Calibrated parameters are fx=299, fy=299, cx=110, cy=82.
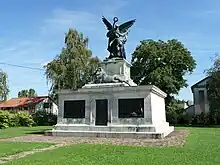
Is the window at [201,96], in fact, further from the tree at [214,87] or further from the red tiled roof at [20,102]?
the red tiled roof at [20,102]

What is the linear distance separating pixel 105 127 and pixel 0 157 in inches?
339

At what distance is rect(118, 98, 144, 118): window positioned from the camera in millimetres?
17219

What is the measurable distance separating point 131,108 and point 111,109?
47.3 inches

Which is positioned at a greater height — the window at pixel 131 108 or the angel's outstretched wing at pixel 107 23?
the angel's outstretched wing at pixel 107 23

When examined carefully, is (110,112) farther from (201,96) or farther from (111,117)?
(201,96)

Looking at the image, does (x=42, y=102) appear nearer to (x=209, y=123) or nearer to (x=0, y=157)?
(x=209, y=123)

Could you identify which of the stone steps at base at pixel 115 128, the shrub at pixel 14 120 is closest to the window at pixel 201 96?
the shrub at pixel 14 120

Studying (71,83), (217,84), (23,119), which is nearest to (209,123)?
(217,84)

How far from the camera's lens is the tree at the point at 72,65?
35688 mm

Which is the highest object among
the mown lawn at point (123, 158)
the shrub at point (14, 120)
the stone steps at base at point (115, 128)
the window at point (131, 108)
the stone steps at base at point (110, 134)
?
the window at point (131, 108)

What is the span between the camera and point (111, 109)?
1778 centimetres

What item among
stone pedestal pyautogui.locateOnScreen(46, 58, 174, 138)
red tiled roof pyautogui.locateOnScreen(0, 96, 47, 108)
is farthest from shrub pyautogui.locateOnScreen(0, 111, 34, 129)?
red tiled roof pyautogui.locateOnScreen(0, 96, 47, 108)

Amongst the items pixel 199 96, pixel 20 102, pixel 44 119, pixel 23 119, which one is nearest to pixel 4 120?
pixel 23 119

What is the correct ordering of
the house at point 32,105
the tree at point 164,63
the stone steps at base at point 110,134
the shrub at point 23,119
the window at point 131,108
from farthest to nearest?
the house at point 32,105 → the tree at point 164,63 → the shrub at point 23,119 → the window at point 131,108 → the stone steps at base at point 110,134
